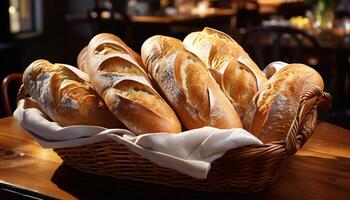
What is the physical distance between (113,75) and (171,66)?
0.41 feet

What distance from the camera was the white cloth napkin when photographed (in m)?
0.99

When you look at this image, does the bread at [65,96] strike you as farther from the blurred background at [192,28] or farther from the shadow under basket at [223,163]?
the blurred background at [192,28]

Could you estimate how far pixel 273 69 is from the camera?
1.41 metres

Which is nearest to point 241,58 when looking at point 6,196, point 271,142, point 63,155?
point 271,142

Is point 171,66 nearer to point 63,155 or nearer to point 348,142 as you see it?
point 63,155

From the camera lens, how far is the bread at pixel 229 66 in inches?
48.3

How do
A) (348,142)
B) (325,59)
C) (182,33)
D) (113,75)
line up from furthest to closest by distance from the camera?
(182,33) < (325,59) < (348,142) < (113,75)

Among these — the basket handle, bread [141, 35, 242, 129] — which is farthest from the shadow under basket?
bread [141, 35, 242, 129]

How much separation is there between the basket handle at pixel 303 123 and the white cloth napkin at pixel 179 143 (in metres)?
0.06

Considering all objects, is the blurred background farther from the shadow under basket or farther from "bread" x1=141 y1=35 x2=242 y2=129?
the shadow under basket

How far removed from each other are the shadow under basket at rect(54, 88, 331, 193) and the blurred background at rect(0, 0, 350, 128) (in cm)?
204

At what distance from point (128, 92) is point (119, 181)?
18cm

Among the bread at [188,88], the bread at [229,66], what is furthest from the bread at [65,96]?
the bread at [229,66]

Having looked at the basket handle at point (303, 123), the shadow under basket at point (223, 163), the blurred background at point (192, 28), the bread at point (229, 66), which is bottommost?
the blurred background at point (192, 28)
